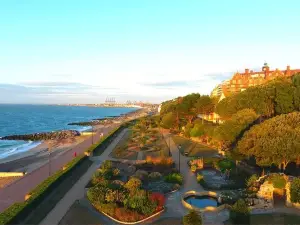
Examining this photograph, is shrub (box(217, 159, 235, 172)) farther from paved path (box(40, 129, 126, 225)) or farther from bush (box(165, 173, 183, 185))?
paved path (box(40, 129, 126, 225))

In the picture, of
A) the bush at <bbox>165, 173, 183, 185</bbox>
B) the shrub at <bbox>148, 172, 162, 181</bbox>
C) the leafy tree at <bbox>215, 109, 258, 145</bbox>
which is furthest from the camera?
the leafy tree at <bbox>215, 109, 258, 145</bbox>

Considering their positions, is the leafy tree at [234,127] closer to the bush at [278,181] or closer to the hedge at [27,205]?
the bush at [278,181]

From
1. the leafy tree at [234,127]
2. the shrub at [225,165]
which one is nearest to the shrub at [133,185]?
the shrub at [225,165]

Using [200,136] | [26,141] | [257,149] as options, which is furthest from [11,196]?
[26,141]

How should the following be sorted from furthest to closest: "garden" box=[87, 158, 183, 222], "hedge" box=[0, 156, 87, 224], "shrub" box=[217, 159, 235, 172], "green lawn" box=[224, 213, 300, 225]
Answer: "shrub" box=[217, 159, 235, 172], "garden" box=[87, 158, 183, 222], "green lawn" box=[224, 213, 300, 225], "hedge" box=[0, 156, 87, 224]

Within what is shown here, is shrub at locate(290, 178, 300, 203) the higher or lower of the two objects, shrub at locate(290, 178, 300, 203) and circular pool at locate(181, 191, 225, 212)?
the higher

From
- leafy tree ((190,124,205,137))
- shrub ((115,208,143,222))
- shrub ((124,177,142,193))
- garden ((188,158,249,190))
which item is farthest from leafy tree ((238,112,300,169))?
leafy tree ((190,124,205,137))

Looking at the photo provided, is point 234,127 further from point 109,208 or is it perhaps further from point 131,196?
point 109,208
